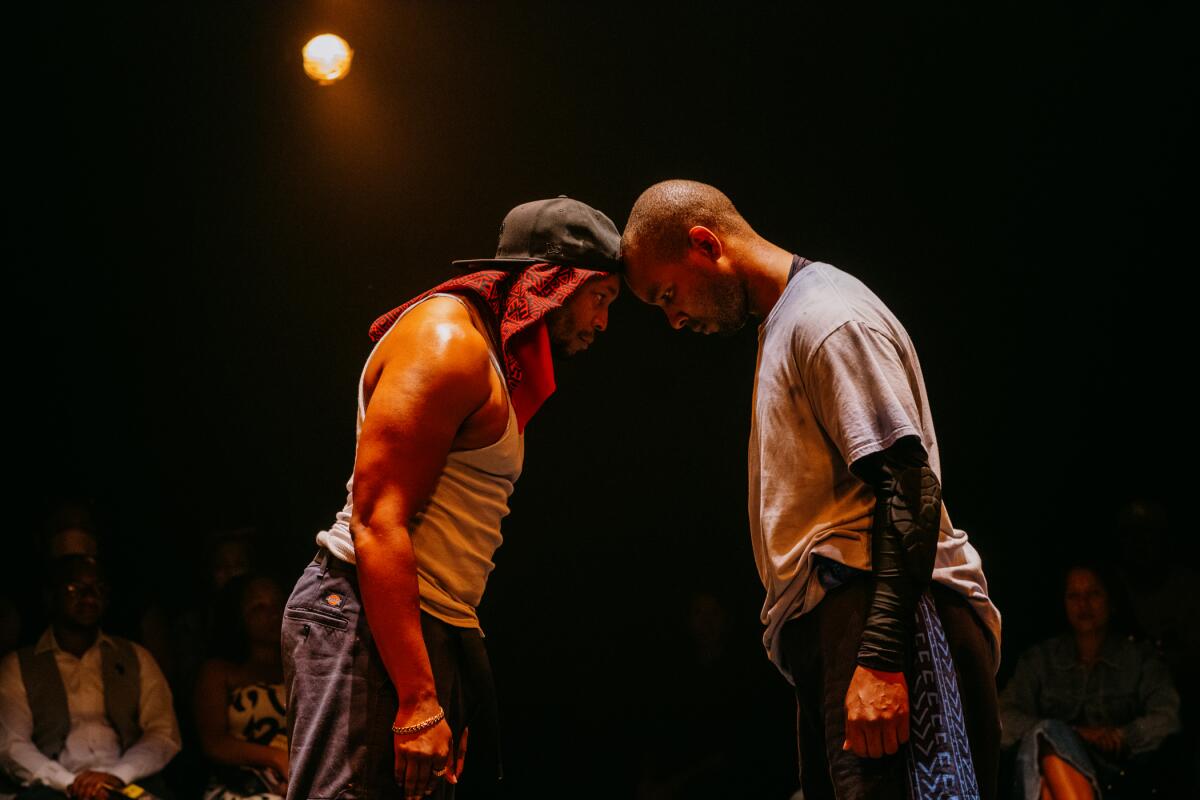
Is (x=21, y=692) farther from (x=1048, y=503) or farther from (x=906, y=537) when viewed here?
(x=1048, y=503)

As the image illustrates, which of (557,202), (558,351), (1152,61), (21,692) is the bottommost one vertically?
(21,692)

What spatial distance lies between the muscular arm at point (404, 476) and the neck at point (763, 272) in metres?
0.54

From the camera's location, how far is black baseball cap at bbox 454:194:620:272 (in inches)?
83.5

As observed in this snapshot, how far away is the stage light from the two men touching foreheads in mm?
2919

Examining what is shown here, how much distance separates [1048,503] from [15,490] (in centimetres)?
442

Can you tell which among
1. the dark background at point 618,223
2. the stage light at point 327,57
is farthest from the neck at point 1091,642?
the stage light at point 327,57

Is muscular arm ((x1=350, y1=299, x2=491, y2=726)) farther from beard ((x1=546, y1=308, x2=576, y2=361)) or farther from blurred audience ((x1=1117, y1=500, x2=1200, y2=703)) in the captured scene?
blurred audience ((x1=1117, y1=500, x2=1200, y2=703))

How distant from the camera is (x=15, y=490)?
16.4 ft

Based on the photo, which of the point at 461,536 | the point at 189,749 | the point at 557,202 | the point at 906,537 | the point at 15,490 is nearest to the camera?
the point at 906,537

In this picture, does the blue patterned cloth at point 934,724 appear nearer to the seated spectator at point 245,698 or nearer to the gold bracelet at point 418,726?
the gold bracelet at point 418,726

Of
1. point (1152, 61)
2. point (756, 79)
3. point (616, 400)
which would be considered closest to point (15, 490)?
point (616, 400)

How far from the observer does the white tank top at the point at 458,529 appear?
1.83 meters

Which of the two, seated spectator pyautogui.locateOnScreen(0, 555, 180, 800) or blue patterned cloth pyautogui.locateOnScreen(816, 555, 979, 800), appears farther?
seated spectator pyautogui.locateOnScreen(0, 555, 180, 800)

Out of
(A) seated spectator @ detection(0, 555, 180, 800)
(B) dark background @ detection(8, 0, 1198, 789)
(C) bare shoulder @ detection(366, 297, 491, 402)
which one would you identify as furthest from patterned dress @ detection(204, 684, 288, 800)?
(C) bare shoulder @ detection(366, 297, 491, 402)
